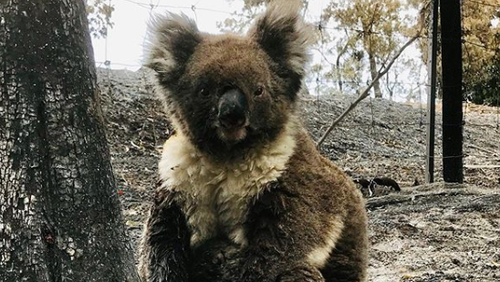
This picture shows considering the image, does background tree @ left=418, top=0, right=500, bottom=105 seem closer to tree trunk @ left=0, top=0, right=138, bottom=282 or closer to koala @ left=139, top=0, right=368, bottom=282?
koala @ left=139, top=0, right=368, bottom=282

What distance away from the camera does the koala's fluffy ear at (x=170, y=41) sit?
2.92 meters

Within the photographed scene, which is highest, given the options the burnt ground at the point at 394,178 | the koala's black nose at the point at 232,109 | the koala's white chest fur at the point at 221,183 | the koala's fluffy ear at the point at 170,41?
the koala's fluffy ear at the point at 170,41

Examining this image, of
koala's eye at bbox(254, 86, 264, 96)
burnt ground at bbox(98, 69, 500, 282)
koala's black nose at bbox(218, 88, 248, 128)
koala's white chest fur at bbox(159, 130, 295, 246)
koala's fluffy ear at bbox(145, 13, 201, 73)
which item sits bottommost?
burnt ground at bbox(98, 69, 500, 282)

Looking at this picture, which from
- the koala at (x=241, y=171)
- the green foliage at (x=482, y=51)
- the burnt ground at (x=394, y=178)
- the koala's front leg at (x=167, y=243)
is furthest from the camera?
the green foliage at (x=482, y=51)

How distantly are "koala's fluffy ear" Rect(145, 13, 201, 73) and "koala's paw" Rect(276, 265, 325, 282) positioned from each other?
3.28 ft

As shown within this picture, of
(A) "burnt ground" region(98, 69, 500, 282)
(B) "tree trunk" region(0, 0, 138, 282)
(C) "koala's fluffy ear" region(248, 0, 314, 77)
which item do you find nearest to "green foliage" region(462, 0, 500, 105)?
(A) "burnt ground" region(98, 69, 500, 282)

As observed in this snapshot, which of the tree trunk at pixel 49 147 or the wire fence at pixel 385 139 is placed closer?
the tree trunk at pixel 49 147

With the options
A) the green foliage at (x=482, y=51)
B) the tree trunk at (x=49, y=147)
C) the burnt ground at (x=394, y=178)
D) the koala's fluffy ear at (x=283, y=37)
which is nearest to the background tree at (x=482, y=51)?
the green foliage at (x=482, y=51)

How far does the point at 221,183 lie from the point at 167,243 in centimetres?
37

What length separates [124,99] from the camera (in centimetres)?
831

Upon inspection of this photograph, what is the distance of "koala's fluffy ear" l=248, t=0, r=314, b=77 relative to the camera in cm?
299

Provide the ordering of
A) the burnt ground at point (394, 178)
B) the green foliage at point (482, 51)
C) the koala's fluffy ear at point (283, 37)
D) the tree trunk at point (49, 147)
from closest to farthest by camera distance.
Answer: the tree trunk at point (49, 147) → the koala's fluffy ear at point (283, 37) → the burnt ground at point (394, 178) → the green foliage at point (482, 51)

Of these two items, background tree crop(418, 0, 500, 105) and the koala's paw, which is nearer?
the koala's paw

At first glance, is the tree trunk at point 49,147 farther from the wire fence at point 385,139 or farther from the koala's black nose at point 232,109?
the wire fence at point 385,139
